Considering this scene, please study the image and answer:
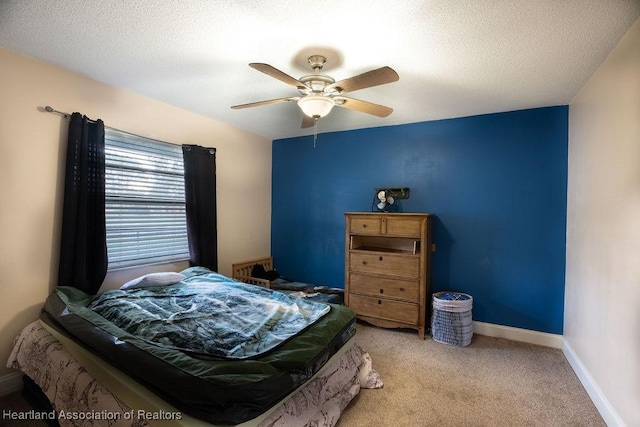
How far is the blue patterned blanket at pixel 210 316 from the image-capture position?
1.58 meters

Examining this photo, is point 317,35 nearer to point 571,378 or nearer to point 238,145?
point 238,145

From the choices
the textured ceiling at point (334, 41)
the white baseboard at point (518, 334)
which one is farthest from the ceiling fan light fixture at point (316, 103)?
the white baseboard at point (518, 334)

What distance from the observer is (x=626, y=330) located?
1.63 metres

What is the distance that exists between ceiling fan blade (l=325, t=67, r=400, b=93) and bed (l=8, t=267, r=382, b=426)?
1.53 metres

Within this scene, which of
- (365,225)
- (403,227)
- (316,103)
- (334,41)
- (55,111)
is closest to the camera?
(334,41)

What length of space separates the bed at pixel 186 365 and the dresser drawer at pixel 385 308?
3.28 ft

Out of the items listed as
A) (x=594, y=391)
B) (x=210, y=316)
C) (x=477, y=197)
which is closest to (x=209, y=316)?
(x=210, y=316)

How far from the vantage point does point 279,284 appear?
3766mm

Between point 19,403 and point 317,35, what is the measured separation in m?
3.06

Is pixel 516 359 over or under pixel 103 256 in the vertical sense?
under

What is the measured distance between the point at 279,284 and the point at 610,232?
3.16 m

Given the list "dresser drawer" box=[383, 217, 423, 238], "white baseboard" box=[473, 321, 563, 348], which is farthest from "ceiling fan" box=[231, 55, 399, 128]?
"white baseboard" box=[473, 321, 563, 348]

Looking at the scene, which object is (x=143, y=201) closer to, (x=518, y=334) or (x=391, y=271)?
(x=391, y=271)

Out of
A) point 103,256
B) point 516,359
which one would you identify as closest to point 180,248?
point 103,256
